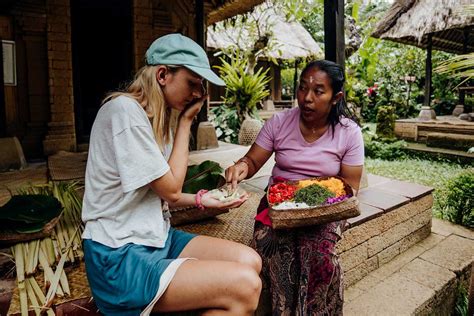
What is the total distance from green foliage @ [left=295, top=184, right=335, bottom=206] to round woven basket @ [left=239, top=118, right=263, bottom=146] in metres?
5.59

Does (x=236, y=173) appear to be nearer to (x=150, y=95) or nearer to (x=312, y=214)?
(x=312, y=214)

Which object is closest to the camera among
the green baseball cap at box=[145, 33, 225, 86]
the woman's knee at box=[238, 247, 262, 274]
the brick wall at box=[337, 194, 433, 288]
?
the green baseball cap at box=[145, 33, 225, 86]

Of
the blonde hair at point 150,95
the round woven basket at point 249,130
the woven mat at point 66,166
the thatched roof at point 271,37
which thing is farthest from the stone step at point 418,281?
the thatched roof at point 271,37

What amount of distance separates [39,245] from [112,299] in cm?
94

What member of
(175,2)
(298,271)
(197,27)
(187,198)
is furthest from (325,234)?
(175,2)

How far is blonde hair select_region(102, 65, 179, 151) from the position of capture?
5.13 feet

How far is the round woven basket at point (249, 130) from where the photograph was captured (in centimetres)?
761

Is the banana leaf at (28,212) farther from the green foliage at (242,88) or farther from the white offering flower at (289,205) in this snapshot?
the green foliage at (242,88)

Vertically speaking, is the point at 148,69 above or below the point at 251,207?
A: above

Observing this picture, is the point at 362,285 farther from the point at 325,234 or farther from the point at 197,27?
the point at 197,27

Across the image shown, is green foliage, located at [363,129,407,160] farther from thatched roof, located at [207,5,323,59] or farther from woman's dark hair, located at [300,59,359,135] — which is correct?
woman's dark hair, located at [300,59,359,135]

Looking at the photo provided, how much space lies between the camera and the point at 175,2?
6.56 meters

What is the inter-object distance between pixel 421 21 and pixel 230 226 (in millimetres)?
8891

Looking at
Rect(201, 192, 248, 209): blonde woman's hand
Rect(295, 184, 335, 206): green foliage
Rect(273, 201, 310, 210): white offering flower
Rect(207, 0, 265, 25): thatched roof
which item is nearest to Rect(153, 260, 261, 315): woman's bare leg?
Rect(201, 192, 248, 209): blonde woman's hand
